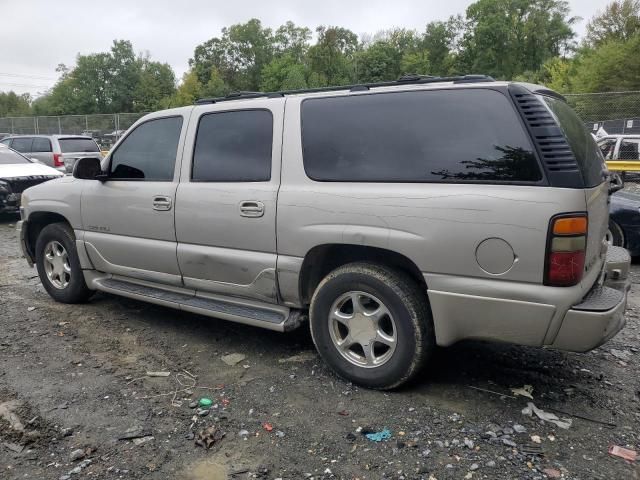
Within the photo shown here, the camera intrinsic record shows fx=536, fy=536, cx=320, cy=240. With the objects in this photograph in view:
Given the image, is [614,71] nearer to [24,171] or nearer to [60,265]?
[24,171]

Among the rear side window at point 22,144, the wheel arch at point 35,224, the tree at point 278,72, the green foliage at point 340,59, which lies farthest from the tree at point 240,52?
the wheel arch at point 35,224

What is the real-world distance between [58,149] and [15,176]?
4.23m

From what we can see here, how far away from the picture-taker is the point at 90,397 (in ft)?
11.4

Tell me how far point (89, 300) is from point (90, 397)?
86.9 inches

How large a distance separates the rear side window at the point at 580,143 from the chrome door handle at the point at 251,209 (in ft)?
6.30

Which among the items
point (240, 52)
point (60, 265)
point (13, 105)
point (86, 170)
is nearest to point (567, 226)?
point (86, 170)

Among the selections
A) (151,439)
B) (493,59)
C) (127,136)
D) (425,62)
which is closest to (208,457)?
(151,439)

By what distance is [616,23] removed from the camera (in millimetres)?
52938

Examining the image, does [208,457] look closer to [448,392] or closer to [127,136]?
[448,392]

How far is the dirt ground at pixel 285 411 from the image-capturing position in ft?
8.97

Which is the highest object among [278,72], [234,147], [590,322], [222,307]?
[278,72]

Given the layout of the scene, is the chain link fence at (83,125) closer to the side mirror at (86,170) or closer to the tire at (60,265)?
the tire at (60,265)

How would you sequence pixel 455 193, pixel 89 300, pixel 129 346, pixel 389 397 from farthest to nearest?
pixel 89 300, pixel 129 346, pixel 389 397, pixel 455 193

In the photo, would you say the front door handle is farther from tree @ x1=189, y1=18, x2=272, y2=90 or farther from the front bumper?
tree @ x1=189, y1=18, x2=272, y2=90
